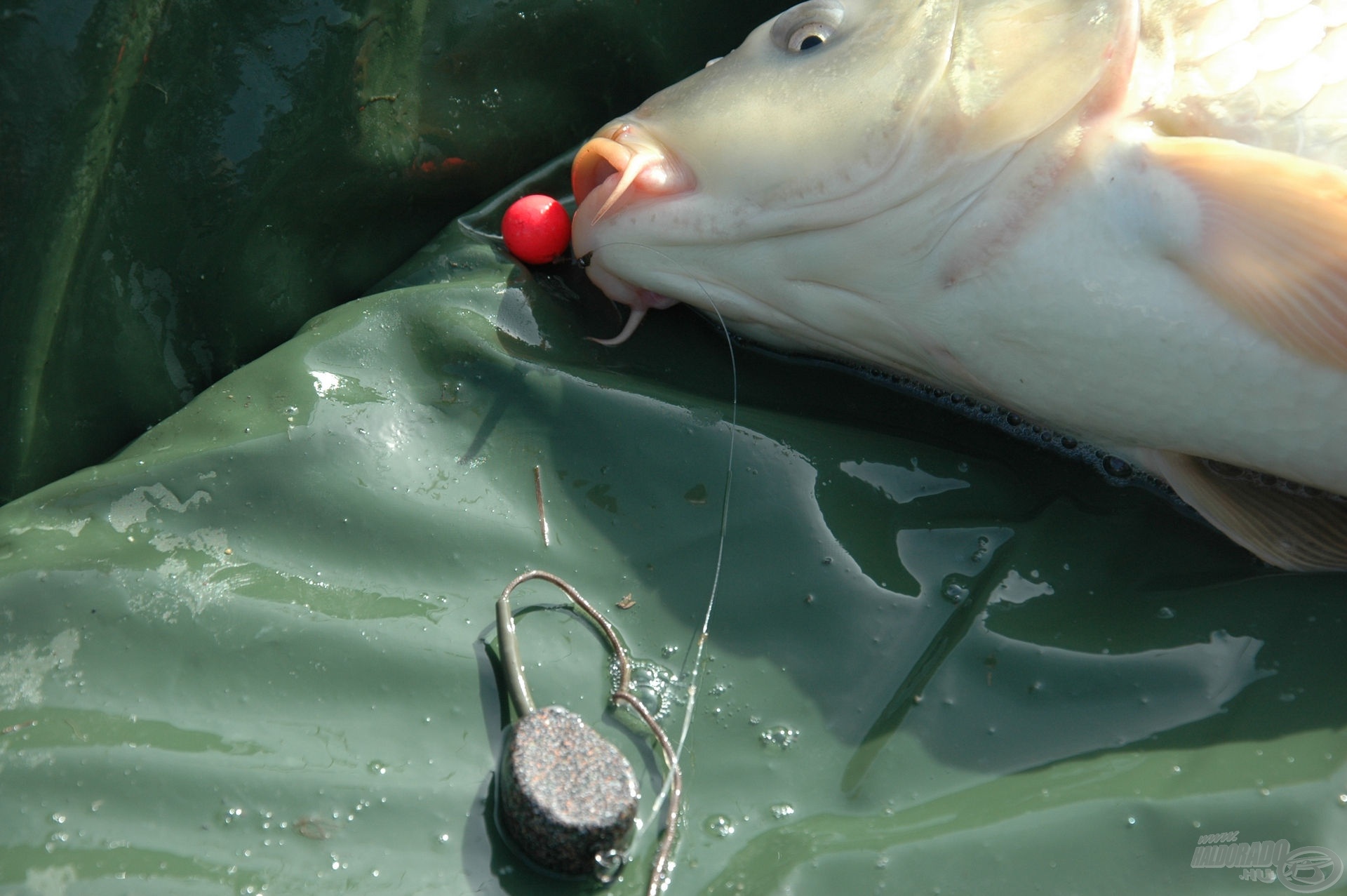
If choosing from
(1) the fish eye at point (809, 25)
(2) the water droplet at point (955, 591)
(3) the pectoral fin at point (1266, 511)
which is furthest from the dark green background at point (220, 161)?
(3) the pectoral fin at point (1266, 511)

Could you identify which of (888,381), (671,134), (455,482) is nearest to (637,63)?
(671,134)

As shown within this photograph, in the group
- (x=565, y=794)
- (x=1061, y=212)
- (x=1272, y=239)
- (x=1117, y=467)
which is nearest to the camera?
(x=565, y=794)

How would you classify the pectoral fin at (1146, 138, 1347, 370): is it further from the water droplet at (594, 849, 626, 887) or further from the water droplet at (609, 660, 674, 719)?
the water droplet at (594, 849, 626, 887)

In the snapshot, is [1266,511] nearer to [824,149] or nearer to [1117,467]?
[1117,467]

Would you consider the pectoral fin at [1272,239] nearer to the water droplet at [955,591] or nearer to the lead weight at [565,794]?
the water droplet at [955,591]

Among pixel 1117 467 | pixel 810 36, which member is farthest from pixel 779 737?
pixel 810 36
